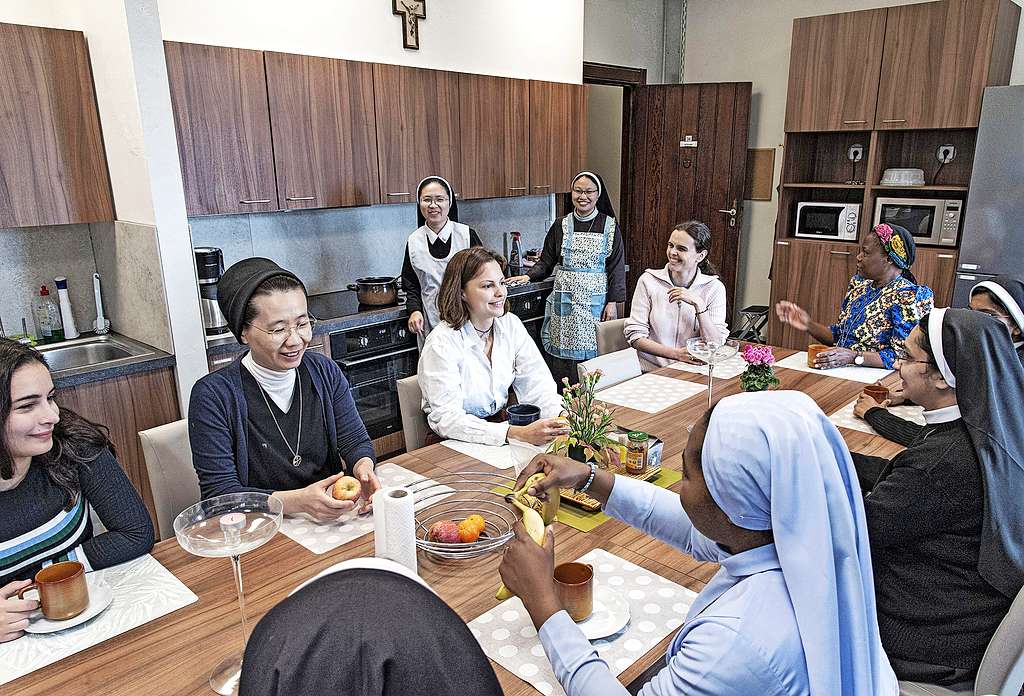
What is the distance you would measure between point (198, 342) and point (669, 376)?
2.05 metres

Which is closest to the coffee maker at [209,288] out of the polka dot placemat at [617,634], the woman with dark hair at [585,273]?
the woman with dark hair at [585,273]

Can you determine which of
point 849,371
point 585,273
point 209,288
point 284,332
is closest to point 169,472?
point 284,332

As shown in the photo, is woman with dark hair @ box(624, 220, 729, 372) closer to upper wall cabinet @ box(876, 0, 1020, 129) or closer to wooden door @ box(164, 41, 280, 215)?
wooden door @ box(164, 41, 280, 215)

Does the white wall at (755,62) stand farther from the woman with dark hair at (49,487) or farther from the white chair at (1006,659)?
the woman with dark hair at (49,487)

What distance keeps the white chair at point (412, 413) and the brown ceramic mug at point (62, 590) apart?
4.16 feet

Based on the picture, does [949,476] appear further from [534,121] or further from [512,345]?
[534,121]

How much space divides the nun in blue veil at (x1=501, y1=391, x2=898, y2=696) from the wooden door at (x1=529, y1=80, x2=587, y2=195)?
3910 millimetres

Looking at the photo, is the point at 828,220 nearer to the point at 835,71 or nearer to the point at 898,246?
the point at 835,71

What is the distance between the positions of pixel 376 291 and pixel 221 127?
1.12 m

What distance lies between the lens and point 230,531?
1.30 metres

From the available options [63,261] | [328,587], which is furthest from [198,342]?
[328,587]

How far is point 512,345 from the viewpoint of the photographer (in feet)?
8.74

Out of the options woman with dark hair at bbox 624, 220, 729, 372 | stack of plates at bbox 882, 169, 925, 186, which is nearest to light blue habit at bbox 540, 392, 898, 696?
woman with dark hair at bbox 624, 220, 729, 372

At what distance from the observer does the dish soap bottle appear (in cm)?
324
